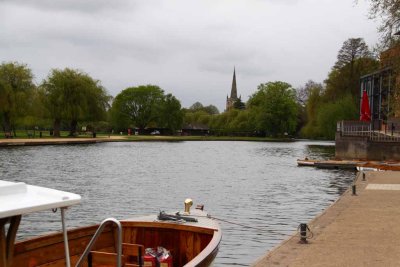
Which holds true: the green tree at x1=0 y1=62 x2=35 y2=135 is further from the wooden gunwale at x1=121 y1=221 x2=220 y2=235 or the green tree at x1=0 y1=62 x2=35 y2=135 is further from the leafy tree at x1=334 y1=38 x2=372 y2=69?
the wooden gunwale at x1=121 y1=221 x2=220 y2=235

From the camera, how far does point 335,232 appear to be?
12945 mm

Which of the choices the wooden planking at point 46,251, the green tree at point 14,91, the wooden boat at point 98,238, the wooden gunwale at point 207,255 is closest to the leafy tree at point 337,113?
the green tree at point 14,91

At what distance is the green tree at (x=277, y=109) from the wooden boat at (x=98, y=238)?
4392 inches

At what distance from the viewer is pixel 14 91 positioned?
7369 cm

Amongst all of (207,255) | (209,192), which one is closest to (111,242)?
(207,255)

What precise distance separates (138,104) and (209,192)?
110469 mm

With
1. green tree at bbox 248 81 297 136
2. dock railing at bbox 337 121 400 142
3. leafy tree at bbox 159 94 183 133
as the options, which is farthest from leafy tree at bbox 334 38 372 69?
leafy tree at bbox 159 94 183 133

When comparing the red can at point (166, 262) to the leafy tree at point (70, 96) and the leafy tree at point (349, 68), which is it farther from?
the leafy tree at point (349, 68)

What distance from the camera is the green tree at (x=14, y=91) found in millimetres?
69950

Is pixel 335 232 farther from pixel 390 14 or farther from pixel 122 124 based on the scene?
pixel 122 124

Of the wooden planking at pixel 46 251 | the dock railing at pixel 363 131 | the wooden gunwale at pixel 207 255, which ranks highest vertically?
the dock railing at pixel 363 131

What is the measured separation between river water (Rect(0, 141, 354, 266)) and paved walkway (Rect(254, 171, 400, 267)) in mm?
1695

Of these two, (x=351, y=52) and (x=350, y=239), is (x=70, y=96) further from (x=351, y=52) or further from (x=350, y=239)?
(x=350, y=239)

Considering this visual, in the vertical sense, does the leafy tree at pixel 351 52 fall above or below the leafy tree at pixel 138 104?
above
